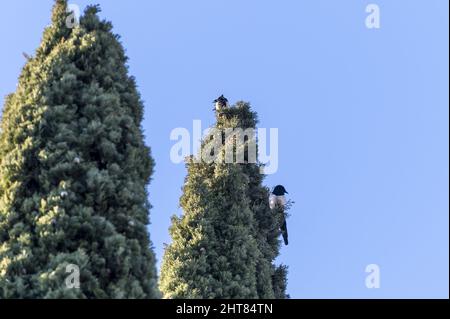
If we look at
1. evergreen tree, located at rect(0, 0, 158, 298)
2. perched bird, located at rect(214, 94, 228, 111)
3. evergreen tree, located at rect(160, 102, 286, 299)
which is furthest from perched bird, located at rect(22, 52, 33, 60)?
perched bird, located at rect(214, 94, 228, 111)

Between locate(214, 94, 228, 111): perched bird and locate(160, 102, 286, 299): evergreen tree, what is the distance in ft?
6.89

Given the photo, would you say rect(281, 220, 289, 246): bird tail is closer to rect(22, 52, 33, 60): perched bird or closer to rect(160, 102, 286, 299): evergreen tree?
rect(160, 102, 286, 299): evergreen tree

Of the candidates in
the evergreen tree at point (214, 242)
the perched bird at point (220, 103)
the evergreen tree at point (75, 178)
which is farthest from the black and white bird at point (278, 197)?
the evergreen tree at point (75, 178)

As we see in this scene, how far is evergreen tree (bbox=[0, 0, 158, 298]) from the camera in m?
8.34

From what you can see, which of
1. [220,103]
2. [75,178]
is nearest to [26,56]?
[75,178]

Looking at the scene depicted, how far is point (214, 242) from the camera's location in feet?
46.7

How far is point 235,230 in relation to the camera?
1459cm

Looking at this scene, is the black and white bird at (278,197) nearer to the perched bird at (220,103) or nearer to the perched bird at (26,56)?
the perched bird at (220,103)

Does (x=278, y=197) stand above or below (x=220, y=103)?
below

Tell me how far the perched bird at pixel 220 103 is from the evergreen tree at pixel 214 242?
210 centimetres

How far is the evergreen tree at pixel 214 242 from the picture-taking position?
13516mm

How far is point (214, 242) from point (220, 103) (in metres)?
6.38

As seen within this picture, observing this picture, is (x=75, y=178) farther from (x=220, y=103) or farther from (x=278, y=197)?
(x=220, y=103)

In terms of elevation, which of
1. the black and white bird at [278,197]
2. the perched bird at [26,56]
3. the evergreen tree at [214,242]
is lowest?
the evergreen tree at [214,242]
